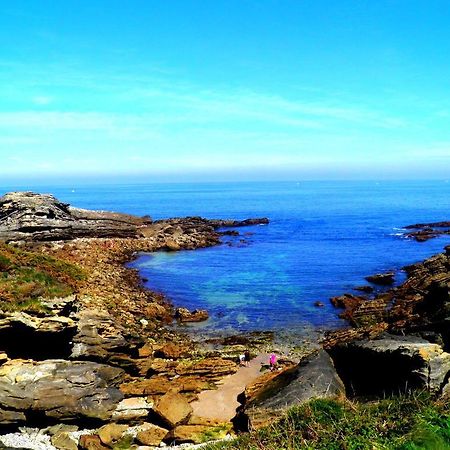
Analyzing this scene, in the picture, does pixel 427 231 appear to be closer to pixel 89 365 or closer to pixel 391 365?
pixel 391 365

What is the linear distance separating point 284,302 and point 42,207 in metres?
45.6

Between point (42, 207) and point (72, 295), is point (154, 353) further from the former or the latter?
point (42, 207)

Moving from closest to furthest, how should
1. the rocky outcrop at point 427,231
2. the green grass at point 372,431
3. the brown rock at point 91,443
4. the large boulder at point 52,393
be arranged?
1. the green grass at point 372,431
2. the brown rock at point 91,443
3. the large boulder at point 52,393
4. the rocky outcrop at point 427,231

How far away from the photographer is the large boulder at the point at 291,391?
52.4 feet

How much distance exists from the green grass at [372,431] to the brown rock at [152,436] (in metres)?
6.69

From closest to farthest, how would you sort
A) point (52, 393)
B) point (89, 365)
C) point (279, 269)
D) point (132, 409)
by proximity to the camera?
point (52, 393)
point (132, 409)
point (89, 365)
point (279, 269)

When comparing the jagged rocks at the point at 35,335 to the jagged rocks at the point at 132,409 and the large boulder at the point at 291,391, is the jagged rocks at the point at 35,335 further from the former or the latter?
the large boulder at the point at 291,391

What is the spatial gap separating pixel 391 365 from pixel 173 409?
8926 millimetres

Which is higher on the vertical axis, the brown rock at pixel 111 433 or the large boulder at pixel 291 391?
the large boulder at pixel 291 391

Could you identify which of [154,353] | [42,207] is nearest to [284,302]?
[154,353]

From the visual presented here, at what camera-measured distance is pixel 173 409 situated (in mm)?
18172

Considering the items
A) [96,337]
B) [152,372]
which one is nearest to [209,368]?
[152,372]

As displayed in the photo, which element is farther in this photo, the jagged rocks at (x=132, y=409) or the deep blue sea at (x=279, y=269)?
the deep blue sea at (x=279, y=269)

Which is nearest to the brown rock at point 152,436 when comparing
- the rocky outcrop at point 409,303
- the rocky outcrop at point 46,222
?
the rocky outcrop at point 409,303
